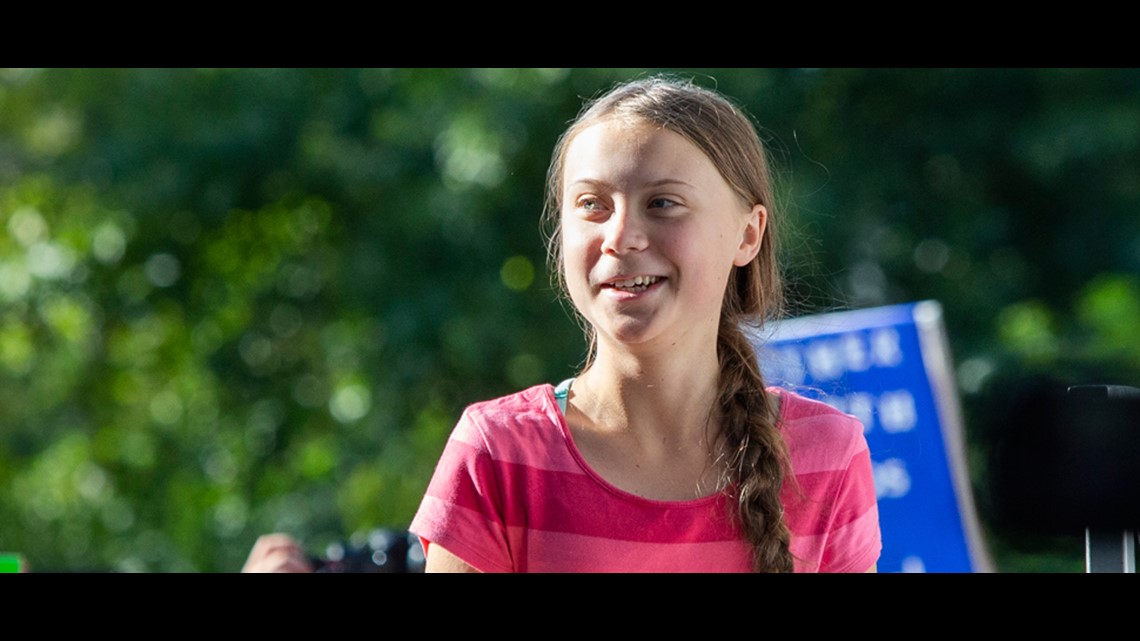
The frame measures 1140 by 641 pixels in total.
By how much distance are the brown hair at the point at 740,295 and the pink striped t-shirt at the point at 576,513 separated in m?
0.03

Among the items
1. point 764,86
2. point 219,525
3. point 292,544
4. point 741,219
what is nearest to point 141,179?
point 219,525

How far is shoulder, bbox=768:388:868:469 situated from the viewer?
1643 millimetres

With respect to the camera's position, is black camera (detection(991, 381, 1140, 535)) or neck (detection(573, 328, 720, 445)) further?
neck (detection(573, 328, 720, 445))

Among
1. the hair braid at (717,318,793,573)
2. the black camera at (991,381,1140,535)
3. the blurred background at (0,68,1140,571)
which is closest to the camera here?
the black camera at (991,381,1140,535)

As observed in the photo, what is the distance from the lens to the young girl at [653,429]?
1522 mm

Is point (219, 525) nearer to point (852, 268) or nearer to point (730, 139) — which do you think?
point (852, 268)

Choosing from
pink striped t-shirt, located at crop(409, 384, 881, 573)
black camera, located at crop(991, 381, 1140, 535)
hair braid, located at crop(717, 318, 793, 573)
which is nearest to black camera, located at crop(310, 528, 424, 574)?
pink striped t-shirt, located at crop(409, 384, 881, 573)

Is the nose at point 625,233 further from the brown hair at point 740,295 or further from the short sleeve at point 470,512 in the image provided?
the short sleeve at point 470,512

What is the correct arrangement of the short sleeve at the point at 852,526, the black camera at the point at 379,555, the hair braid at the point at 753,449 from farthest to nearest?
the black camera at the point at 379,555
the short sleeve at the point at 852,526
the hair braid at the point at 753,449

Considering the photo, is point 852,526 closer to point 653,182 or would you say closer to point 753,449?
point 753,449

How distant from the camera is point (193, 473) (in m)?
6.85

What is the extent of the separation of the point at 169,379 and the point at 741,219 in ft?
19.2

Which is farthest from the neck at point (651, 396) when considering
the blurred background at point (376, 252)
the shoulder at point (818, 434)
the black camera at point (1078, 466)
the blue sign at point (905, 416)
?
the blurred background at point (376, 252)

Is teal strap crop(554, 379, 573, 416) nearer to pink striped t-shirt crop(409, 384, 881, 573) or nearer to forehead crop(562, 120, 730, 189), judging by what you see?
pink striped t-shirt crop(409, 384, 881, 573)
